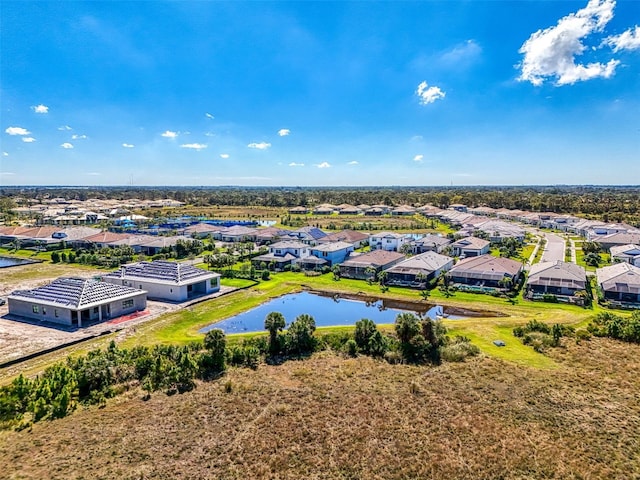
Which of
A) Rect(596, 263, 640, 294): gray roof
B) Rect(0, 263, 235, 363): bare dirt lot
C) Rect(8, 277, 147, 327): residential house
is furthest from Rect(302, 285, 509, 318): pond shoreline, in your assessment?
Rect(8, 277, 147, 327): residential house

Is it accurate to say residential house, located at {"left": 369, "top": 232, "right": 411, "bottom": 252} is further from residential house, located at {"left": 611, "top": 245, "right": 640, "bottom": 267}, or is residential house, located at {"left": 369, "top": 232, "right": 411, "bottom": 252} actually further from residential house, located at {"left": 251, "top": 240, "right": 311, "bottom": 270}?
residential house, located at {"left": 611, "top": 245, "right": 640, "bottom": 267}

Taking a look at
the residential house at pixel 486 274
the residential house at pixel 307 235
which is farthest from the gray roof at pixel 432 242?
the residential house at pixel 307 235

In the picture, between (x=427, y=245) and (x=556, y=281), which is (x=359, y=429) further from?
Result: (x=427, y=245)

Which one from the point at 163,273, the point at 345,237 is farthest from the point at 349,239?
the point at 163,273

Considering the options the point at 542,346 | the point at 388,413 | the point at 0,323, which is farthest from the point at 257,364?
the point at 0,323

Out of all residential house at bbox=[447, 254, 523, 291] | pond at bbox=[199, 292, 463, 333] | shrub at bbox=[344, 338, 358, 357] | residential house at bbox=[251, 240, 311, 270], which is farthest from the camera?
residential house at bbox=[251, 240, 311, 270]

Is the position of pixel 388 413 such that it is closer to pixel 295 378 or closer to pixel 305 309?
pixel 295 378
